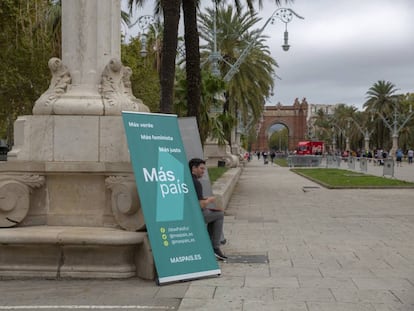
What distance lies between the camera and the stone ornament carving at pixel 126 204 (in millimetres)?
6820

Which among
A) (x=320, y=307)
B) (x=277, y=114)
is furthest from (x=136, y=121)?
(x=277, y=114)

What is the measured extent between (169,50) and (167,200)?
28.2ft

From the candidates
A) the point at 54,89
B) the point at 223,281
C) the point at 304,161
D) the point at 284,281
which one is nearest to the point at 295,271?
the point at 284,281

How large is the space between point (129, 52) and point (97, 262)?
32123 millimetres

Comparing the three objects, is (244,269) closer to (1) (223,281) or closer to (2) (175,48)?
(1) (223,281)

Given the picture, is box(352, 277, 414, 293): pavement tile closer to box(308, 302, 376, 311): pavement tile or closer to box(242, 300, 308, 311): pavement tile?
box(308, 302, 376, 311): pavement tile

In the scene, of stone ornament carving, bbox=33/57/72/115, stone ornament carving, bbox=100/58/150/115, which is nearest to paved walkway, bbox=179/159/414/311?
stone ornament carving, bbox=100/58/150/115

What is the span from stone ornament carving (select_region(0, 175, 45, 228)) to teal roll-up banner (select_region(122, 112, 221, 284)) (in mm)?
1480

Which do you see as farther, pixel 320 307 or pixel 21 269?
pixel 21 269

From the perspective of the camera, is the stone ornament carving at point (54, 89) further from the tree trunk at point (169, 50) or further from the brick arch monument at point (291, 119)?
the brick arch monument at point (291, 119)

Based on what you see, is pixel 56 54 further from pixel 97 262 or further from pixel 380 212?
pixel 97 262

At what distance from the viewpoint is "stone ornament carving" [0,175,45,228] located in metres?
6.94

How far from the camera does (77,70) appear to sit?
789cm

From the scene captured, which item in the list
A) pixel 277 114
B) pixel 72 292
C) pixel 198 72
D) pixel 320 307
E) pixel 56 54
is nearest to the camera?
pixel 320 307
